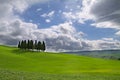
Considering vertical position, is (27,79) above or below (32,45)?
below

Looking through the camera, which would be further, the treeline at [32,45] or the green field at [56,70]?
the treeline at [32,45]

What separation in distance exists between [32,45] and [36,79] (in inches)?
4805

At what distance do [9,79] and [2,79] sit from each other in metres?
1.01

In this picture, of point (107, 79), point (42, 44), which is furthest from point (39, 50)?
point (107, 79)

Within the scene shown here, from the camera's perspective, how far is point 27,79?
35.6m

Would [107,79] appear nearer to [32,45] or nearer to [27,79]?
[27,79]

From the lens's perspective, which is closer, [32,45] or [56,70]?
[56,70]

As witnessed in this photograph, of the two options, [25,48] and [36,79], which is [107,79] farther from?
[25,48]

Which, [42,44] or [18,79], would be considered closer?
[18,79]

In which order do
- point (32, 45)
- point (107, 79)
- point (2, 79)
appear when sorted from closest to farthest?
point (2, 79), point (107, 79), point (32, 45)

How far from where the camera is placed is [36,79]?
36.6 metres

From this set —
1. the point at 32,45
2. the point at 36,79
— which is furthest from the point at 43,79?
the point at 32,45

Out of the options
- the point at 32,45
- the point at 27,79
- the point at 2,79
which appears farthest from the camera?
the point at 32,45

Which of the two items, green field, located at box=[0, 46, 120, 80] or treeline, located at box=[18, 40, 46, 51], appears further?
treeline, located at box=[18, 40, 46, 51]
